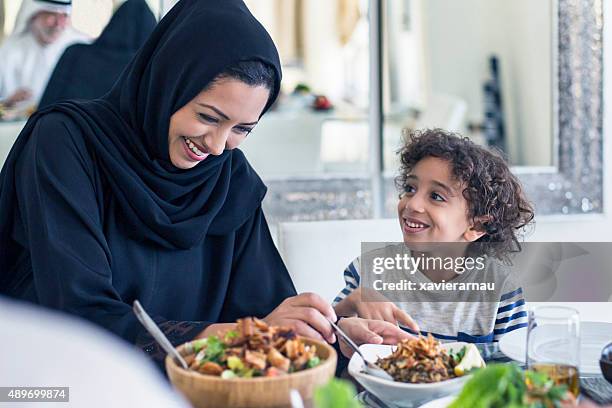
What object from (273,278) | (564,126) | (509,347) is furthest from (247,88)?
(564,126)

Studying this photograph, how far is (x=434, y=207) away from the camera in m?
1.62

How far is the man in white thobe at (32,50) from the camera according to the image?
2244 mm

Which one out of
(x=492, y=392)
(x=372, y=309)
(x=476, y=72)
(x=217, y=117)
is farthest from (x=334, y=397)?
(x=476, y=72)

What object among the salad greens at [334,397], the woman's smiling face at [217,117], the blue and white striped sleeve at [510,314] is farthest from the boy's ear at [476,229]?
the salad greens at [334,397]

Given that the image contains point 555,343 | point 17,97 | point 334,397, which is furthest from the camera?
point 17,97

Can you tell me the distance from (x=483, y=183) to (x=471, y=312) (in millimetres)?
300

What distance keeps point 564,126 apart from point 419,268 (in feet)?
4.07

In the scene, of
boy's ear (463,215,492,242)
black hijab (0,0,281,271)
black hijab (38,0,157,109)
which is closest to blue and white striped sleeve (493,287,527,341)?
boy's ear (463,215,492,242)

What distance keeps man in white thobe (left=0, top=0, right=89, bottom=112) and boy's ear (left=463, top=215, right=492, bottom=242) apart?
1357mm

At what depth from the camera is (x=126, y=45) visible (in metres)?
2.37

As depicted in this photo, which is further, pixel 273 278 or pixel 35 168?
pixel 273 278

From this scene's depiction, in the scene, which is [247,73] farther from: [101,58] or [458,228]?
[101,58]

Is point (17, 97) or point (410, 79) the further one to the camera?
point (410, 79)

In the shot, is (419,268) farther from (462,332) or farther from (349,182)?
(349,182)
